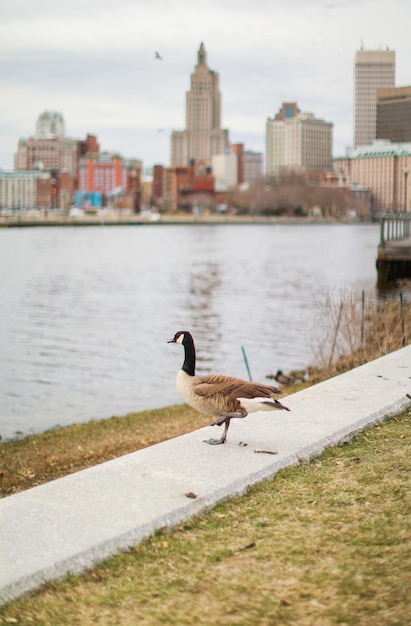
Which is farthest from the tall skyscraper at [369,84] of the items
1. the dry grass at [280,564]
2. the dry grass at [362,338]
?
the dry grass at [280,564]

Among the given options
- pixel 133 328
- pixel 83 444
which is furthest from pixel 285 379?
pixel 133 328

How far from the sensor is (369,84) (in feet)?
174

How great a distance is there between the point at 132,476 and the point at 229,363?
1535cm

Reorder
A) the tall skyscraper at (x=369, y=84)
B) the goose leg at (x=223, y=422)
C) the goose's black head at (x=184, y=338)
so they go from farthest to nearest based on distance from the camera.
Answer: the tall skyscraper at (x=369, y=84)
the goose's black head at (x=184, y=338)
the goose leg at (x=223, y=422)


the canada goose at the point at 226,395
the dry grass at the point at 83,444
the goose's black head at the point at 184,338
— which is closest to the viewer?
the canada goose at the point at 226,395

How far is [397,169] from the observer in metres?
66.8

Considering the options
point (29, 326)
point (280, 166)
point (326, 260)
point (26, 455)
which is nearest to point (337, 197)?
point (280, 166)

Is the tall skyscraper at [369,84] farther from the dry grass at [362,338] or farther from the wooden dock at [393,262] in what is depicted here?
the dry grass at [362,338]

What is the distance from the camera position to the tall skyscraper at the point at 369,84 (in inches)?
2063

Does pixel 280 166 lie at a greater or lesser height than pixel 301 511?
greater

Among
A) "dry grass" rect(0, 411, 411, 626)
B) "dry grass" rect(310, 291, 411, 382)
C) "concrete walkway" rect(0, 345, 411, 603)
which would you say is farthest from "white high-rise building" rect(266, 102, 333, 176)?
"dry grass" rect(0, 411, 411, 626)

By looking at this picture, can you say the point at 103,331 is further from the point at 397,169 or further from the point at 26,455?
the point at 397,169

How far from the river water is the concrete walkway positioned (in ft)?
25.9

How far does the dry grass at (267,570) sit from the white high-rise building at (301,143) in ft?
561
